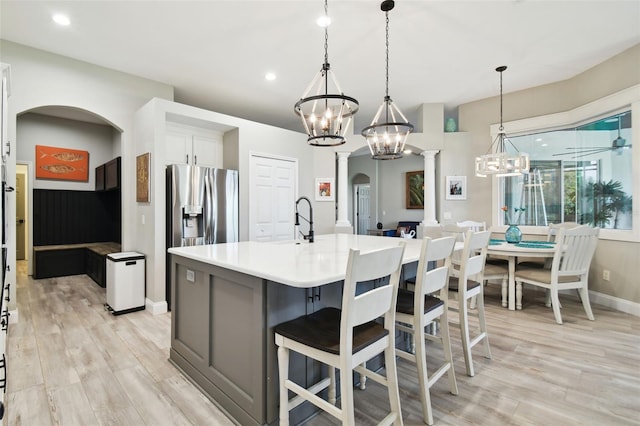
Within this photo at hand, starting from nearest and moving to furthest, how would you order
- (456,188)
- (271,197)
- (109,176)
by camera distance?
(271,197) < (109,176) < (456,188)

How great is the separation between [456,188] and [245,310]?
15.5 ft

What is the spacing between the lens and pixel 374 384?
211cm

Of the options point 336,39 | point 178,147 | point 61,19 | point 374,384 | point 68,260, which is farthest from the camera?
point 68,260

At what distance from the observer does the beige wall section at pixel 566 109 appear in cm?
362

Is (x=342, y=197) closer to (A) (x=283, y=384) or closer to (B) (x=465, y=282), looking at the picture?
(B) (x=465, y=282)

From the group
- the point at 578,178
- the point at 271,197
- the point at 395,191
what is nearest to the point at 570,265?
the point at 578,178

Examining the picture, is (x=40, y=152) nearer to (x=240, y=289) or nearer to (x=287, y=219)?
(x=287, y=219)

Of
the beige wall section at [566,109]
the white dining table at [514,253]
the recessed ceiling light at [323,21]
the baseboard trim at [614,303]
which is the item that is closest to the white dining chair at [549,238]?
the white dining table at [514,253]

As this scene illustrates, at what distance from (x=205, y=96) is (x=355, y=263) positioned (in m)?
4.60

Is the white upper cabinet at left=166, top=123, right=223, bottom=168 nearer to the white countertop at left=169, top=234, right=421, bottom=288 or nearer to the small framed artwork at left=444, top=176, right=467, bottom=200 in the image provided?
the white countertop at left=169, top=234, right=421, bottom=288

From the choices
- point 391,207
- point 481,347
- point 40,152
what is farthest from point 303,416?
point 391,207

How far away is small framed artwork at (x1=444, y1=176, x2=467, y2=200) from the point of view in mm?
5398

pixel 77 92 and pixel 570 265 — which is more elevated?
pixel 77 92

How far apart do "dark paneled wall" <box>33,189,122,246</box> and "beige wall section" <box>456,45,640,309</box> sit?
20.7 feet
